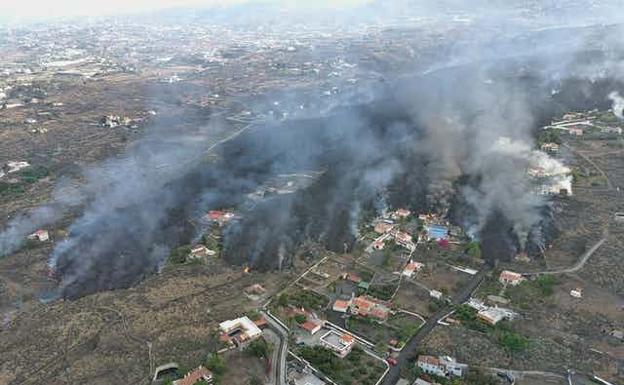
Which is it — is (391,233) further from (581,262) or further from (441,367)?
(441,367)

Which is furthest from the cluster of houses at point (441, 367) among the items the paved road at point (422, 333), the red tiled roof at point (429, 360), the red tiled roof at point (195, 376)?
the red tiled roof at point (195, 376)

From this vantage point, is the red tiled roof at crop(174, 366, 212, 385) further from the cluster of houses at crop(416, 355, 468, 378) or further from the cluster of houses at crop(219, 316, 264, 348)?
the cluster of houses at crop(416, 355, 468, 378)

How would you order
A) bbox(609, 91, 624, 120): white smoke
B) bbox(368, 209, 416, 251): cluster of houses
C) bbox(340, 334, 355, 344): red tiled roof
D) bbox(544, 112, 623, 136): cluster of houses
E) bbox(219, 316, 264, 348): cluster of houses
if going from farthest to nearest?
bbox(609, 91, 624, 120): white smoke
bbox(544, 112, 623, 136): cluster of houses
bbox(368, 209, 416, 251): cluster of houses
bbox(219, 316, 264, 348): cluster of houses
bbox(340, 334, 355, 344): red tiled roof

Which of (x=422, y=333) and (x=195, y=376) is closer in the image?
(x=195, y=376)

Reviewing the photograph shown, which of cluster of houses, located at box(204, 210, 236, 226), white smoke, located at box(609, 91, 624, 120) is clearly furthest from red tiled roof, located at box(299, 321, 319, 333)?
white smoke, located at box(609, 91, 624, 120)

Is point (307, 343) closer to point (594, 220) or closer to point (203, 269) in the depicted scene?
point (203, 269)

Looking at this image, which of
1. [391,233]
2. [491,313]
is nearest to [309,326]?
[491,313]

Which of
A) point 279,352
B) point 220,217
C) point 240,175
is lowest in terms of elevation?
point 240,175
